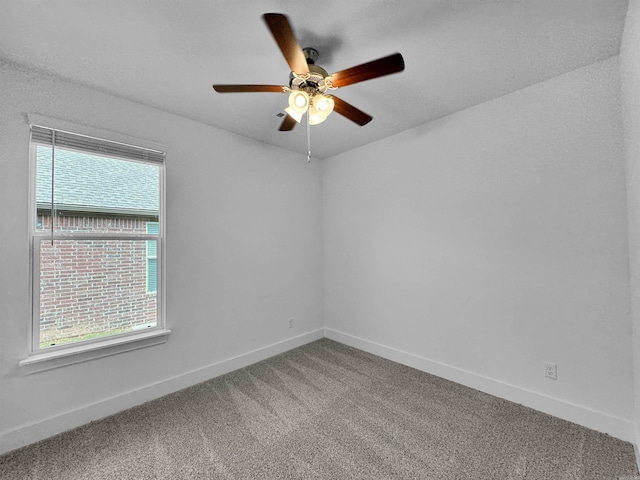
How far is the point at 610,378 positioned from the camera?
1.88 m

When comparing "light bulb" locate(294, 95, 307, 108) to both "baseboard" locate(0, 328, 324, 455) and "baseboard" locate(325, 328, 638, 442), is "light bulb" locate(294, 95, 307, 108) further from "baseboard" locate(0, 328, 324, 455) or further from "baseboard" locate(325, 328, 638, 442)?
"baseboard" locate(325, 328, 638, 442)

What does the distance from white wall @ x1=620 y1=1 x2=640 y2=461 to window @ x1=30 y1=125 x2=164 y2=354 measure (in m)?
3.31

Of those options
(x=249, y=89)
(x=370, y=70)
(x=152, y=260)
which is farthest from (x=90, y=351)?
(x=370, y=70)

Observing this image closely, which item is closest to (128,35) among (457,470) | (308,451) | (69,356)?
(69,356)

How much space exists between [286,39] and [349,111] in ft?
2.35

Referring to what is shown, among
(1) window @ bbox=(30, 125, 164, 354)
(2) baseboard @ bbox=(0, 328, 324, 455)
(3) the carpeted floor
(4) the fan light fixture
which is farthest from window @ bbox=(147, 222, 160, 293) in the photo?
(4) the fan light fixture

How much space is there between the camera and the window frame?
192 cm

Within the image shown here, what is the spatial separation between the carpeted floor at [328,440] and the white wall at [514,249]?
335mm

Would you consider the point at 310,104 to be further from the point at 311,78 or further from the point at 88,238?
the point at 88,238

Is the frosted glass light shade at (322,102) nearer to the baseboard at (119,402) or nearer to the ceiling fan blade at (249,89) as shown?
the ceiling fan blade at (249,89)

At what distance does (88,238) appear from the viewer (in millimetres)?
→ 2129

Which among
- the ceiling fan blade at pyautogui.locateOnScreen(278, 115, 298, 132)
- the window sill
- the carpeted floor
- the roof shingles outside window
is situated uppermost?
the ceiling fan blade at pyautogui.locateOnScreen(278, 115, 298, 132)

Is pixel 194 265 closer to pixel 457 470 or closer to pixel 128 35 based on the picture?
pixel 128 35

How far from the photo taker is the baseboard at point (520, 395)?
1.86m
